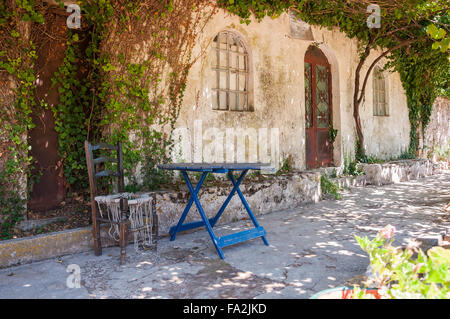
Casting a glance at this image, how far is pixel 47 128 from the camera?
4352mm

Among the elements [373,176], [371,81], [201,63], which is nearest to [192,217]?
[201,63]

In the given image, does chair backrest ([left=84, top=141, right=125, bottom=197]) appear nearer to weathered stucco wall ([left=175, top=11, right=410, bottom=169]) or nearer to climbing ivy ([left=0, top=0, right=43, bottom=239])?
climbing ivy ([left=0, top=0, right=43, bottom=239])

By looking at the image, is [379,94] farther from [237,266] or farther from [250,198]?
[237,266]

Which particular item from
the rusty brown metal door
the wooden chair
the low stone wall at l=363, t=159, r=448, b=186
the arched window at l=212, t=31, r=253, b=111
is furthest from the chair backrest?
the low stone wall at l=363, t=159, r=448, b=186

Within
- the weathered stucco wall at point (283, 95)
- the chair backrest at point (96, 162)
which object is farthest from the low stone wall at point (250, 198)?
the weathered stucco wall at point (283, 95)

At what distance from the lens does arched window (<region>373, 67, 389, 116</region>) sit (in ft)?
30.6

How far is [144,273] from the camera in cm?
302

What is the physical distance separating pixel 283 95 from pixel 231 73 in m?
1.19

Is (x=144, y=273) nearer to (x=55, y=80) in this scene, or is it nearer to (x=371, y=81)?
(x=55, y=80)

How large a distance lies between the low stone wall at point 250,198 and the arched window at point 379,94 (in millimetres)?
4246

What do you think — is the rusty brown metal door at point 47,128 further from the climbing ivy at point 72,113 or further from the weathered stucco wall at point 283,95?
the weathered stucco wall at point 283,95

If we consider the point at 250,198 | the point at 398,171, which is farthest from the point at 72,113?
the point at 398,171

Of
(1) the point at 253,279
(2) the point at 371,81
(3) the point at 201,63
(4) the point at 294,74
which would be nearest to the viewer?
(1) the point at 253,279

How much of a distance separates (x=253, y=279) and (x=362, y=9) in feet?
21.1
